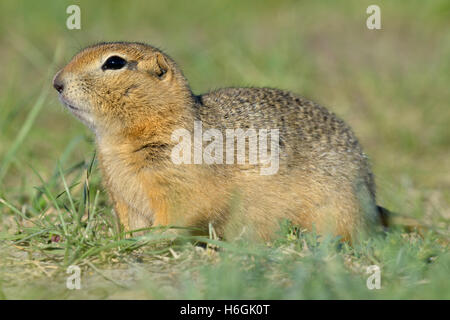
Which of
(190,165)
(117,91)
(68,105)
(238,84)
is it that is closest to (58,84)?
(68,105)

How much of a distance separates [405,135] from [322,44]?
216cm

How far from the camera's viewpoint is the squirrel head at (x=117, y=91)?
3922 millimetres

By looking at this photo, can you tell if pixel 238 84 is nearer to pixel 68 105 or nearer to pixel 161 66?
pixel 161 66

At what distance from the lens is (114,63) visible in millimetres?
4043

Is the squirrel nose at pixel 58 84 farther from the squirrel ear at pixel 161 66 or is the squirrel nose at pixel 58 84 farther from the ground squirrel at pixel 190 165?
the squirrel ear at pixel 161 66

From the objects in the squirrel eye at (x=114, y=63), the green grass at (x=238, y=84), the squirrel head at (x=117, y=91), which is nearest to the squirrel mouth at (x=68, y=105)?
the squirrel head at (x=117, y=91)

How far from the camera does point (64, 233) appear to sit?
3.64 meters

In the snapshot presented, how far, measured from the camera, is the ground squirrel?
389 centimetres

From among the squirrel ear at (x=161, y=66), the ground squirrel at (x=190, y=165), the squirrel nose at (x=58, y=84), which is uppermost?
the squirrel ear at (x=161, y=66)

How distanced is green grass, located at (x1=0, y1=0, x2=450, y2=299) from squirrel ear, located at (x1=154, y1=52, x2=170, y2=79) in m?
0.81

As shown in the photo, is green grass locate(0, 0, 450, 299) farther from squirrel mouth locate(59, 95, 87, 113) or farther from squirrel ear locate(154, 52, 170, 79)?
squirrel ear locate(154, 52, 170, 79)

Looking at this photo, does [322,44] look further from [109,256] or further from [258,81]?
[109,256]

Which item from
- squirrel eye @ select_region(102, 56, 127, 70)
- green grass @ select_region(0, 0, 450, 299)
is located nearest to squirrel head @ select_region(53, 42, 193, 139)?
squirrel eye @ select_region(102, 56, 127, 70)

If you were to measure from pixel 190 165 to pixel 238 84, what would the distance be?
3933mm
